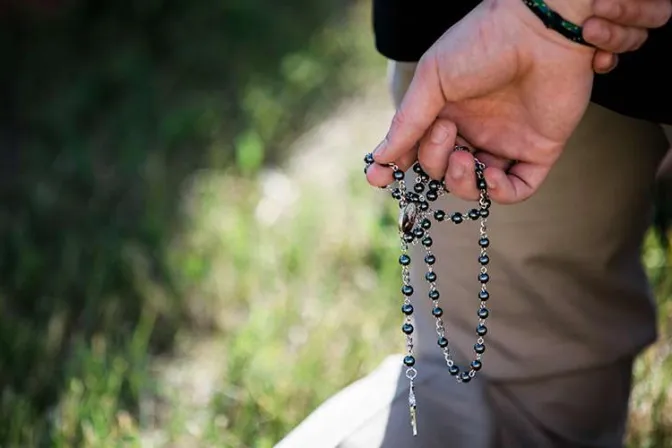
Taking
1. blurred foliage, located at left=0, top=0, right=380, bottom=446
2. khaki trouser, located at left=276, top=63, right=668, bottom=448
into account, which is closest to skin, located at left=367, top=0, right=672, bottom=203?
khaki trouser, located at left=276, top=63, right=668, bottom=448

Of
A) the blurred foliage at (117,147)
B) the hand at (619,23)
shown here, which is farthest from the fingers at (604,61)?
the blurred foliage at (117,147)

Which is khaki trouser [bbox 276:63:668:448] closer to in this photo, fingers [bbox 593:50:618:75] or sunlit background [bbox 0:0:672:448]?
fingers [bbox 593:50:618:75]

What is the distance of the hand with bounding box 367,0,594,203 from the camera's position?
3.11 ft

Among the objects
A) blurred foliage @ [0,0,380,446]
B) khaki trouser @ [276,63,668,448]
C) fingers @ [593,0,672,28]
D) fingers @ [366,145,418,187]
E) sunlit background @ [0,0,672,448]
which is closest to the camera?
fingers @ [593,0,672,28]

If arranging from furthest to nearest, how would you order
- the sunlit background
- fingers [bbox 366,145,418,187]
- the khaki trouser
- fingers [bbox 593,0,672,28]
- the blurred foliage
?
the blurred foliage
the sunlit background
the khaki trouser
fingers [bbox 366,145,418,187]
fingers [bbox 593,0,672,28]

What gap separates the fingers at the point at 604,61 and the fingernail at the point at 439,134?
147 millimetres

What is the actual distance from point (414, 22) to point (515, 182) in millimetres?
203

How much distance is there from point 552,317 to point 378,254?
820 millimetres

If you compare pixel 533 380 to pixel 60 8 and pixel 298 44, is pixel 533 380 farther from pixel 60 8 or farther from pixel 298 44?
pixel 60 8

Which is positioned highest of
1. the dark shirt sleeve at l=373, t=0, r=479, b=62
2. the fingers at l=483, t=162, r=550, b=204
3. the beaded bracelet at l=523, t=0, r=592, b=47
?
the beaded bracelet at l=523, t=0, r=592, b=47

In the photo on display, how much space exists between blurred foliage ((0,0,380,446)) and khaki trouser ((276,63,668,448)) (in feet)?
1.84

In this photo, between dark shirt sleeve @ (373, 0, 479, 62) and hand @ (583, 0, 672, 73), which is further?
dark shirt sleeve @ (373, 0, 479, 62)

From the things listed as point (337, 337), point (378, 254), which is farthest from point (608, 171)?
point (378, 254)

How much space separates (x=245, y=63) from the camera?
285 centimetres
